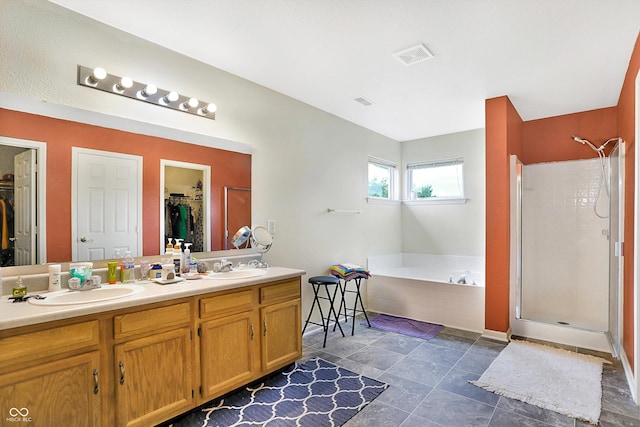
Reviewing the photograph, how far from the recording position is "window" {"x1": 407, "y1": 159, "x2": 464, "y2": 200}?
482cm

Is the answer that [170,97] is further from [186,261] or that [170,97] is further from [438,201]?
[438,201]

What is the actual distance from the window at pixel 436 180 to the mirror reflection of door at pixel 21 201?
451cm

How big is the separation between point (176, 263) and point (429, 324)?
2875mm

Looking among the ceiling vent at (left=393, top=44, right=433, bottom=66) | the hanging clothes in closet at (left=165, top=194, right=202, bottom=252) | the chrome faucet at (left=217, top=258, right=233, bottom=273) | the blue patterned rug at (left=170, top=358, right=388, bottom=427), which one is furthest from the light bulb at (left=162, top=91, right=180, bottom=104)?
the blue patterned rug at (left=170, top=358, right=388, bottom=427)

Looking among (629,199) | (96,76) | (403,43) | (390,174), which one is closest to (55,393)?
(96,76)

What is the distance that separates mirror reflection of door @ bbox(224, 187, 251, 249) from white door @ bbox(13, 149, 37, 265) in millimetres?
1233

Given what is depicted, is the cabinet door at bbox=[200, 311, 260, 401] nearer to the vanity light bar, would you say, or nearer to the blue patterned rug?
the blue patterned rug

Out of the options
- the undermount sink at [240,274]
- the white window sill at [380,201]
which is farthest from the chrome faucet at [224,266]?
the white window sill at [380,201]

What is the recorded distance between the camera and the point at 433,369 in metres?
2.71

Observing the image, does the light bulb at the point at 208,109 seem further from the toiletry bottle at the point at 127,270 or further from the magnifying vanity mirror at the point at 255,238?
the toiletry bottle at the point at 127,270

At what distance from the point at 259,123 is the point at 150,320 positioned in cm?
195

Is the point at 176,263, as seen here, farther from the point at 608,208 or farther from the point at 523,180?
the point at 608,208

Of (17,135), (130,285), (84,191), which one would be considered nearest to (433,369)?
(130,285)

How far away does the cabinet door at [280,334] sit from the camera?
2467 mm
